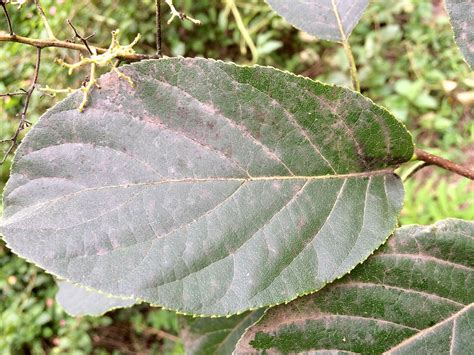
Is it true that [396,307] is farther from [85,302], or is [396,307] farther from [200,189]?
[85,302]

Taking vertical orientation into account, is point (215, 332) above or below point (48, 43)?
below

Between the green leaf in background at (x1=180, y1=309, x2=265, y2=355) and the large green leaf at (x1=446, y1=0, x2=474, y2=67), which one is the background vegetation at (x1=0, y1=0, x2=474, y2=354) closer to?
the green leaf in background at (x1=180, y1=309, x2=265, y2=355)

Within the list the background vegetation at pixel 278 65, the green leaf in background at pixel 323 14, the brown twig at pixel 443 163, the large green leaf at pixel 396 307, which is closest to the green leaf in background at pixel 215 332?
the large green leaf at pixel 396 307

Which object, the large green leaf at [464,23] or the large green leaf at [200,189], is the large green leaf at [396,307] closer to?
the large green leaf at [200,189]

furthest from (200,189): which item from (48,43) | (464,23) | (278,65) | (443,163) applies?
(278,65)

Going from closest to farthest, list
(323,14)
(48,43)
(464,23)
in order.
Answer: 1. (48,43)
2. (464,23)
3. (323,14)

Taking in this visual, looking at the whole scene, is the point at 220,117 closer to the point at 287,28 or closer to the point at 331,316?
the point at 331,316

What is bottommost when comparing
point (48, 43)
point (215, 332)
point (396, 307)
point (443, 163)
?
point (215, 332)
